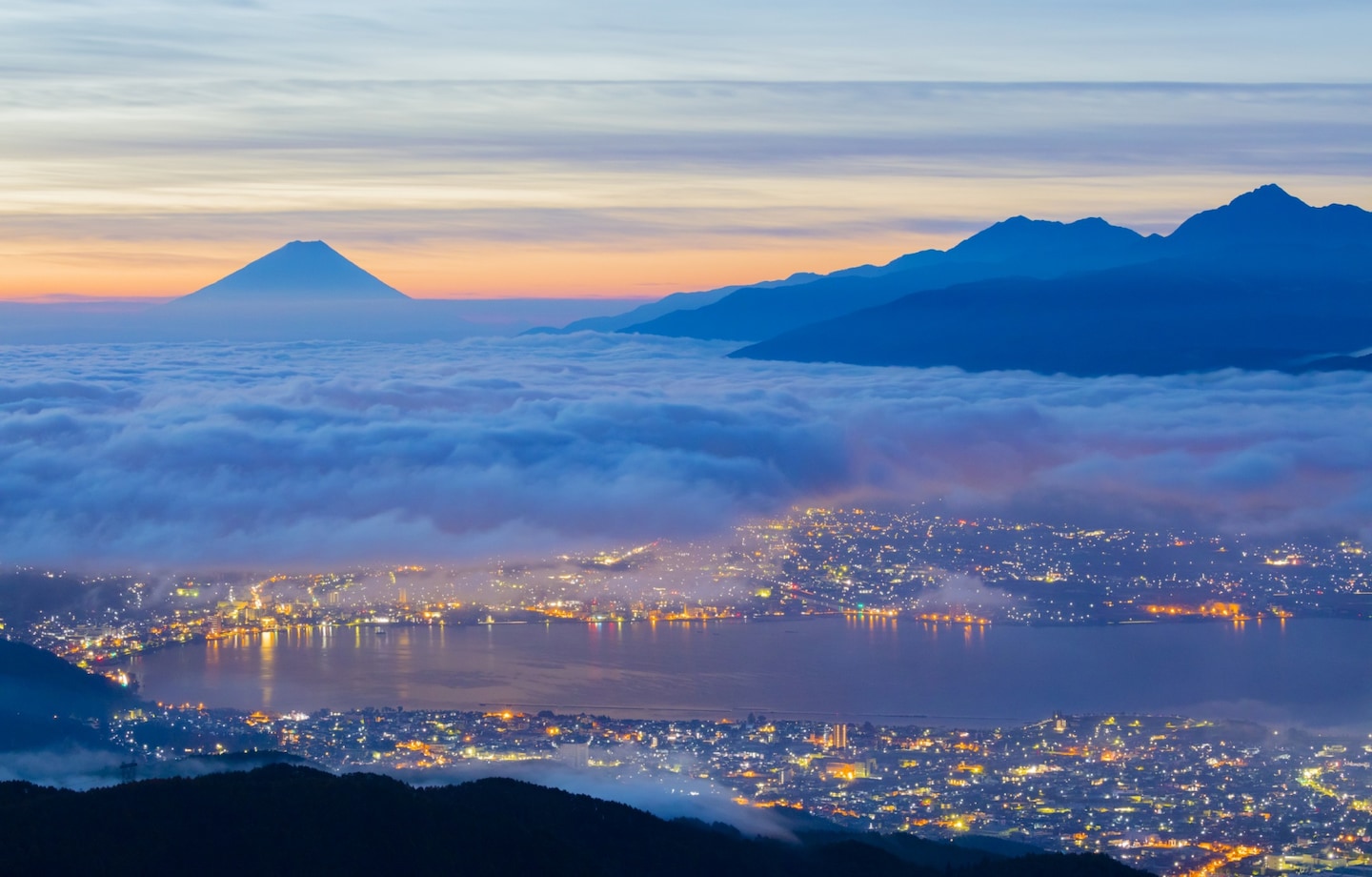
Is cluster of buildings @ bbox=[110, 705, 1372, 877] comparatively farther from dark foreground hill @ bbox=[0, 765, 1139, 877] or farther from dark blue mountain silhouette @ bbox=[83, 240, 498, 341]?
dark blue mountain silhouette @ bbox=[83, 240, 498, 341]

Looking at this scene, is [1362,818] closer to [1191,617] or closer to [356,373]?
[1191,617]

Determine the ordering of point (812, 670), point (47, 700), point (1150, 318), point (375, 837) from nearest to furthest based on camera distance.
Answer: point (375, 837) < point (47, 700) < point (812, 670) < point (1150, 318)

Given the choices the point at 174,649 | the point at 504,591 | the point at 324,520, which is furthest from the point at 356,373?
the point at 174,649

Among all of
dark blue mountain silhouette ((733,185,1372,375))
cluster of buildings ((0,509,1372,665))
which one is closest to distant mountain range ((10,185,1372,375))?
dark blue mountain silhouette ((733,185,1372,375))

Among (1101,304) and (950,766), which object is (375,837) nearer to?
(950,766)

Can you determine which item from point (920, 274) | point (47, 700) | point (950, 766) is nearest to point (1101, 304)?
point (920, 274)

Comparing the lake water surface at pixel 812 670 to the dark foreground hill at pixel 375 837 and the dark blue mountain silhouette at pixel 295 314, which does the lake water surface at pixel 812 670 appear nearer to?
the dark foreground hill at pixel 375 837
